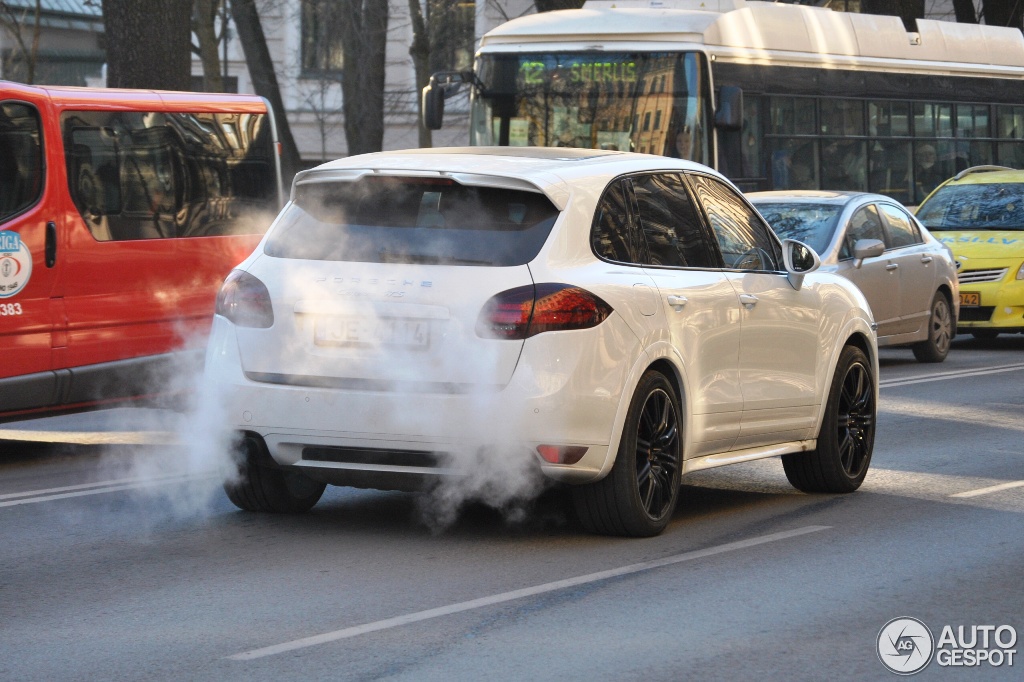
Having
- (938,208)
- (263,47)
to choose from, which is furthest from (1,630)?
(263,47)

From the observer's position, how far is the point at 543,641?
580cm

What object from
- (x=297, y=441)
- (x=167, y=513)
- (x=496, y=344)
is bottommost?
(x=167, y=513)

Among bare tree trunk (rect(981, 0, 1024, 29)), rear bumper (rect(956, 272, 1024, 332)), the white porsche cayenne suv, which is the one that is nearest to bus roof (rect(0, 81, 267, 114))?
the white porsche cayenne suv

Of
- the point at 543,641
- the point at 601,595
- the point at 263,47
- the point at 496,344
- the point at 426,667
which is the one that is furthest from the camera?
the point at 263,47

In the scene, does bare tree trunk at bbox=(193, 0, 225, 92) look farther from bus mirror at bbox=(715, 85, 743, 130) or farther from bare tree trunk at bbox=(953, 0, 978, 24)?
bare tree trunk at bbox=(953, 0, 978, 24)

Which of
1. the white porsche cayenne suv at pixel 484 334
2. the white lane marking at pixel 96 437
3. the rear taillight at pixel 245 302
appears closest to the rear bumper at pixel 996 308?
the white lane marking at pixel 96 437

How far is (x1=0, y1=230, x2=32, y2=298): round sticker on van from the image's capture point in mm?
10055

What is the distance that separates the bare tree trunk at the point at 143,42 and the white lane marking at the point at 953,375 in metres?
7.14

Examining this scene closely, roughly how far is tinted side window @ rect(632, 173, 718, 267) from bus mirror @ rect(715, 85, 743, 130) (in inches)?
408

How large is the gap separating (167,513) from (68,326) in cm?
245

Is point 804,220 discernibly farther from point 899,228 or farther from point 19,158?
point 19,158

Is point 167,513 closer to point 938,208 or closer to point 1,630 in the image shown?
point 1,630

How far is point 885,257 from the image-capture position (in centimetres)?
1664

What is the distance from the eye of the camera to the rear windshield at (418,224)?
288 inches
